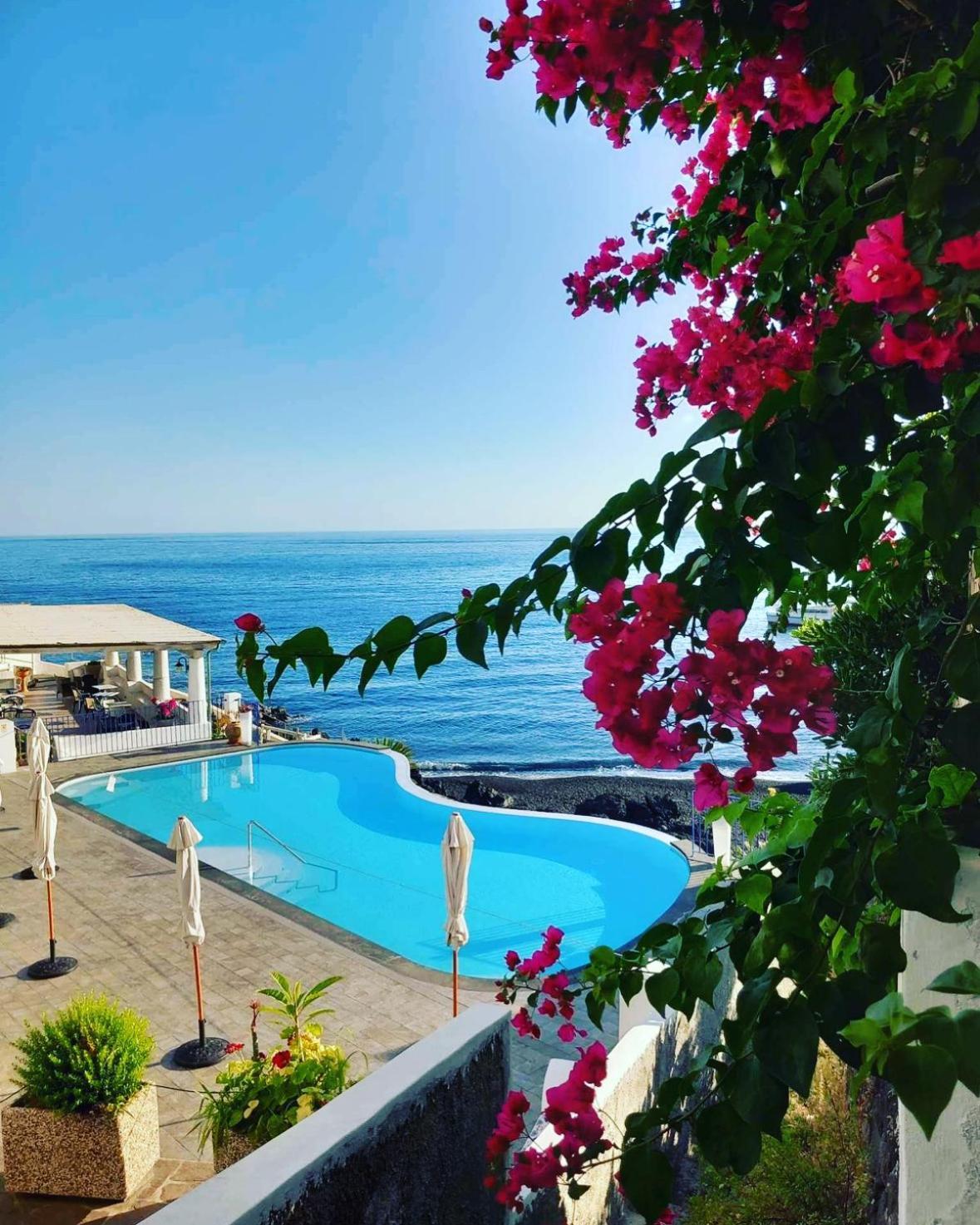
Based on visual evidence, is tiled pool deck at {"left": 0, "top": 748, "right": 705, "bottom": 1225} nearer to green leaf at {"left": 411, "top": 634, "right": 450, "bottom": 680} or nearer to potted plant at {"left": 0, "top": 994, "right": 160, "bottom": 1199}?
potted plant at {"left": 0, "top": 994, "right": 160, "bottom": 1199}

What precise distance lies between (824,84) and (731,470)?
2.87 feet

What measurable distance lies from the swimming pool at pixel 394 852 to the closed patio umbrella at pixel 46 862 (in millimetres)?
2975

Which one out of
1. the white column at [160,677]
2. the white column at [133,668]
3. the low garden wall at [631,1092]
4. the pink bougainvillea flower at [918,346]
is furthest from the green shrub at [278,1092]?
the white column at [133,668]

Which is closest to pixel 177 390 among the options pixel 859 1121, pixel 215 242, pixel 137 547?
pixel 215 242

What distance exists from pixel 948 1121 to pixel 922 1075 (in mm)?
996

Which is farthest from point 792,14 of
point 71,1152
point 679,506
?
point 71,1152

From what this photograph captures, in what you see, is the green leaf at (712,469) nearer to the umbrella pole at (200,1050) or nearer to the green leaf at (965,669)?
the green leaf at (965,669)

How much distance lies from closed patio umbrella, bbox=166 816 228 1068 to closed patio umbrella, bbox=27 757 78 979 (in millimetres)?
1593

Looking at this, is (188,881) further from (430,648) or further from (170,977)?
(430,648)

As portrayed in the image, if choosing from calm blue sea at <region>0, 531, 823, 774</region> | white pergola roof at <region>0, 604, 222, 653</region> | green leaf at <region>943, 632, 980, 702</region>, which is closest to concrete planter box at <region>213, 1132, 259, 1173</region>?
calm blue sea at <region>0, 531, 823, 774</region>

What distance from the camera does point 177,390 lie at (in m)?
94.0

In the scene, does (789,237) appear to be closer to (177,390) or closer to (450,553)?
(177,390)

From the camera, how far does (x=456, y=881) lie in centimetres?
700

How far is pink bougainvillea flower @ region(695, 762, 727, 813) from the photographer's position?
1122mm
